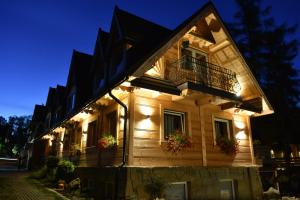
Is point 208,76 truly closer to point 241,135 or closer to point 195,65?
point 195,65

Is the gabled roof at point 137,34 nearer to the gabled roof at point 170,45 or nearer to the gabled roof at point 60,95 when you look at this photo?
the gabled roof at point 170,45

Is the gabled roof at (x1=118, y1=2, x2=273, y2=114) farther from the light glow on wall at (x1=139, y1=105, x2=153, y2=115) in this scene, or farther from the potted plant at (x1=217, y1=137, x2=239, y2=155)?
the potted plant at (x1=217, y1=137, x2=239, y2=155)

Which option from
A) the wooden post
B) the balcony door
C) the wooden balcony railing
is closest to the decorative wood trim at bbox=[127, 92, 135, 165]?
the wooden balcony railing

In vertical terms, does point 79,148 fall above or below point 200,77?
below

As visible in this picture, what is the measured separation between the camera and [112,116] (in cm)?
1126

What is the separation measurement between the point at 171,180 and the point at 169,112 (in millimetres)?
2839

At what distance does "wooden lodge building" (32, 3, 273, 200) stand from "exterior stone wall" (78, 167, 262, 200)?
0.04m

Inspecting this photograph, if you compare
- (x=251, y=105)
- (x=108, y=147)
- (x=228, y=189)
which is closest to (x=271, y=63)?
(x=251, y=105)

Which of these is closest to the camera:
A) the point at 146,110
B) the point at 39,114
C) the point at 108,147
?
the point at 146,110

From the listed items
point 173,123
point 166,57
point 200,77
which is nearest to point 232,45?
point 200,77

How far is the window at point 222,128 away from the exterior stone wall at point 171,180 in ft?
5.66

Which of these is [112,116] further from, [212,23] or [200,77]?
[212,23]

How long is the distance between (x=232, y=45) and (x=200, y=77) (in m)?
2.43

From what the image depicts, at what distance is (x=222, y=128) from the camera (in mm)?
12773
